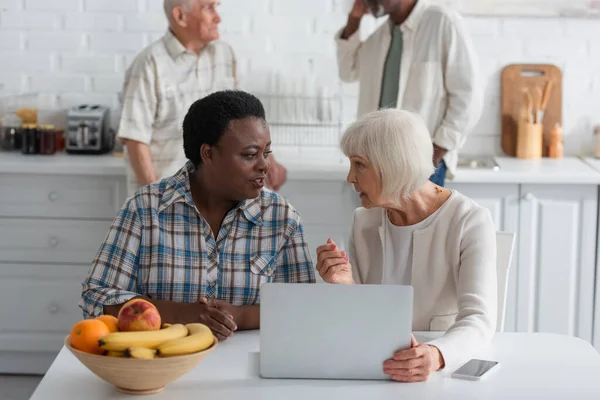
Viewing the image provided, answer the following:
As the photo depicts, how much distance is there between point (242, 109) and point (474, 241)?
0.63 m

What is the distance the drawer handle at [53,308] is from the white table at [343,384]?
212 centimetres

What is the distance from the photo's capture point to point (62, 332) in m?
4.09

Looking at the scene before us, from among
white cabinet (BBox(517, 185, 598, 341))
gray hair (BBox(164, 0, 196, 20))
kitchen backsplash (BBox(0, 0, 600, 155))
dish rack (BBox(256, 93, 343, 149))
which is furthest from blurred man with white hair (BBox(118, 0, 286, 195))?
white cabinet (BBox(517, 185, 598, 341))

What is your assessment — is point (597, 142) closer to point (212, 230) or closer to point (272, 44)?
point (272, 44)

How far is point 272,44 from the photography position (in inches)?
171

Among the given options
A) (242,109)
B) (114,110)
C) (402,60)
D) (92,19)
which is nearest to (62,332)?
(114,110)

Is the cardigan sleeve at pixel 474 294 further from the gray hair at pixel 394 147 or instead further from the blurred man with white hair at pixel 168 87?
the blurred man with white hair at pixel 168 87

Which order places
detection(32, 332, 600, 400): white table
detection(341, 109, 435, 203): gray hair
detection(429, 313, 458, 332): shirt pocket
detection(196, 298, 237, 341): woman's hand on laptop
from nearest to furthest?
detection(32, 332, 600, 400): white table, detection(196, 298, 237, 341): woman's hand on laptop, detection(341, 109, 435, 203): gray hair, detection(429, 313, 458, 332): shirt pocket

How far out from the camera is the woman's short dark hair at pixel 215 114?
7.73 feet

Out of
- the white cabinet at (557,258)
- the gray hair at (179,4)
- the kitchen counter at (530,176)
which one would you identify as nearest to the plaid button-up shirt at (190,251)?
the gray hair at (179,4)

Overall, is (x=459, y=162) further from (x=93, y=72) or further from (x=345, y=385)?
(x=345, y=385)

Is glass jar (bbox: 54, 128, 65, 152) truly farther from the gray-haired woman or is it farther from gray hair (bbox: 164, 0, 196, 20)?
the gray-haired woman

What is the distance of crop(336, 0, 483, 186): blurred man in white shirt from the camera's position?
3.57 meters

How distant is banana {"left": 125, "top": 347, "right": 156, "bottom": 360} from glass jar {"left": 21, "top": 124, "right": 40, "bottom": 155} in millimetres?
2640
